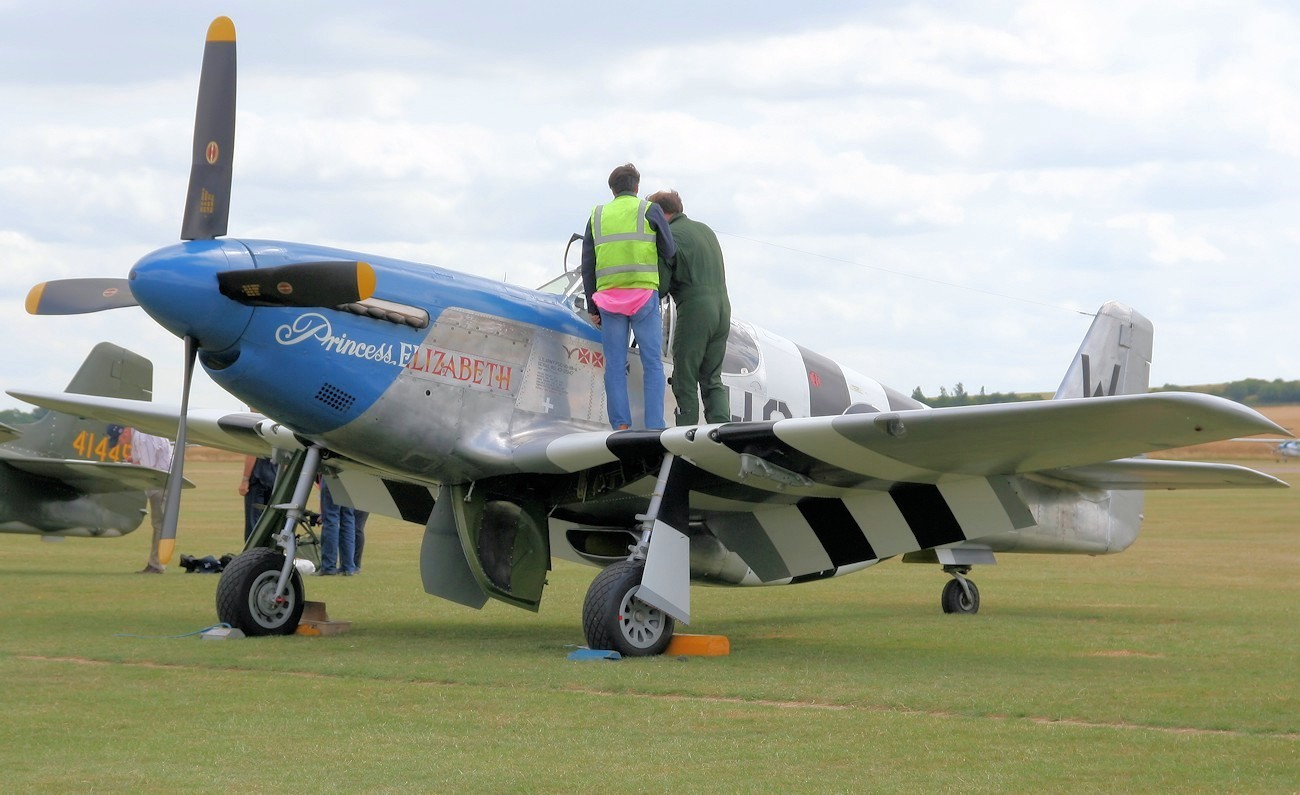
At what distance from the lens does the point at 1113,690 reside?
714cm

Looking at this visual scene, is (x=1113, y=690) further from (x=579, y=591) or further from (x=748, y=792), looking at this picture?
(x=579, y=591)

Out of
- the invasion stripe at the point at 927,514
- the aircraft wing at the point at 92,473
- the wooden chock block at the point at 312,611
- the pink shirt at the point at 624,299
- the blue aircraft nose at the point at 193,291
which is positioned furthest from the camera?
the aircraft wing at the point at 92,473

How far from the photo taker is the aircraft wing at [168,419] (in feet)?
37.4

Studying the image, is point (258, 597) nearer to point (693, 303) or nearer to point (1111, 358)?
point (693, 303)

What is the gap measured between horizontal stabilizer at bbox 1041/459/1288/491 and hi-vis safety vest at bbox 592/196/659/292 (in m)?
3.70

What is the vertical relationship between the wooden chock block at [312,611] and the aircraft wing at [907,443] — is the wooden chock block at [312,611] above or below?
below

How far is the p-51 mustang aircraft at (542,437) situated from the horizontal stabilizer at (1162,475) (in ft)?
0.10

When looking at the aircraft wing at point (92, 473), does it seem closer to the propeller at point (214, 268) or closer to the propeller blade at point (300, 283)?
the propeller at point (214, 268)

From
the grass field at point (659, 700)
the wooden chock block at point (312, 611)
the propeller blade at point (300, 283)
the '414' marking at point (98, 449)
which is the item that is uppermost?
the propeller blade at point (300, 283)

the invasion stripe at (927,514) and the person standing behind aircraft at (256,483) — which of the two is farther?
the person standing behind aircraft at (256,483)

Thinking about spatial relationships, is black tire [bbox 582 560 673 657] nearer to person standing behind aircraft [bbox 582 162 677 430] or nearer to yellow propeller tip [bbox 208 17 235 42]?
person standing behind aircraft [bbox 582 162 677 430]

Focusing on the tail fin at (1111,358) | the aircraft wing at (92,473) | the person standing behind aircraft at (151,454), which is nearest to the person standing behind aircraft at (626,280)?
the tail fin at (1111,358)

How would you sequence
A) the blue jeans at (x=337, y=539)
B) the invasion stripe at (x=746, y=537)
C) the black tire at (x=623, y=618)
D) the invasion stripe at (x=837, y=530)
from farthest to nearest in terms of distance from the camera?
the blue jeans at (x=337, y=539)
the invasion stripe at (x=746, y=537)
the invasion stripe at (x=837, y=530)
the black tire at (x=623, y=618)

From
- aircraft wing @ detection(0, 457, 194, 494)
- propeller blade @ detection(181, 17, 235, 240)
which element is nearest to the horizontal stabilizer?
propeller blade @ detection(181, 17, 235, 240)
